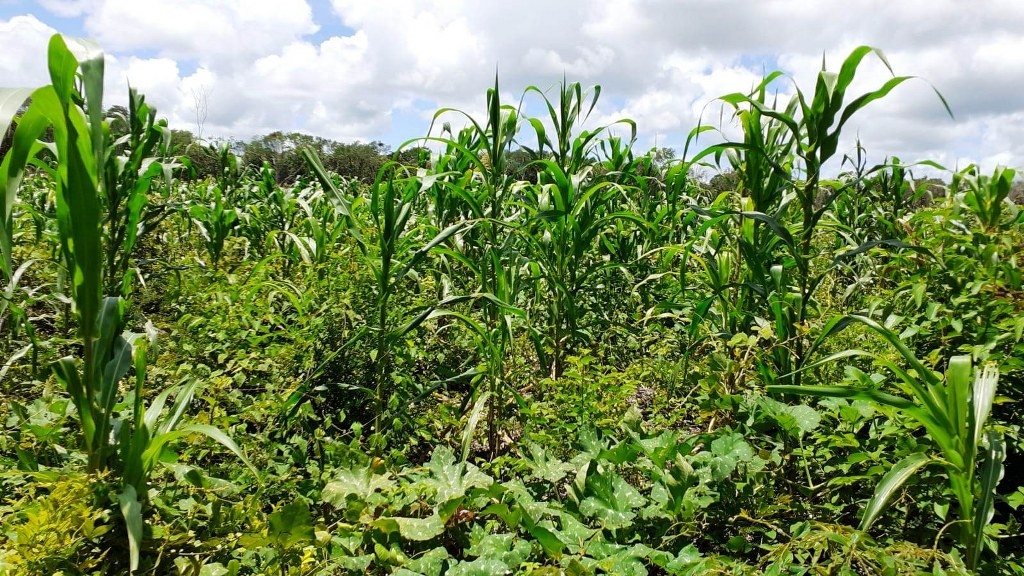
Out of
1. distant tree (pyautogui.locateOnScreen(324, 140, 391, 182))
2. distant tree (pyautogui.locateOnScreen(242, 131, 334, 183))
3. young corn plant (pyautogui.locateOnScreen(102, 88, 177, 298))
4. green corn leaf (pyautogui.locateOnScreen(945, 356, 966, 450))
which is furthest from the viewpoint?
distant tree (pyautogui.locateOnScreen(324, 140, 391, 182))

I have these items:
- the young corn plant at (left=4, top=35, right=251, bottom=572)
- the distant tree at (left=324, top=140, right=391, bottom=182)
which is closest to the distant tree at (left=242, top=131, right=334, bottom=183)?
the distant tree at (left=324, top=140, right=391, bottom=182)

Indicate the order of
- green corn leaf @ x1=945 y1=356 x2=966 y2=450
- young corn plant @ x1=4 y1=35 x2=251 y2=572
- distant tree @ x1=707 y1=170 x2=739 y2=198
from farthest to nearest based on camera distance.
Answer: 1. distant tree @ x1=707 y1=170 x2=739 y2=198
2. green corn leaf @ x1=945 y1=356 x2=966 y2=450
3. young corn plant @ x1=4 y1=35 x2=251 y2=572

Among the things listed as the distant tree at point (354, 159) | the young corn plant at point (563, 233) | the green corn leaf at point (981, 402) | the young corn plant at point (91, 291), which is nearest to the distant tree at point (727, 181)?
the young corn plant at point (563, 233)

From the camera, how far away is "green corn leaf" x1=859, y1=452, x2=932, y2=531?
1289mm

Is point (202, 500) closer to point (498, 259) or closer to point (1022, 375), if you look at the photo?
point (498, 259)

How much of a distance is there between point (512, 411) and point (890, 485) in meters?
1.54

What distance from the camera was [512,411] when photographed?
8.50 ft

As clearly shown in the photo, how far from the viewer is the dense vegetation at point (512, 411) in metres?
1.33

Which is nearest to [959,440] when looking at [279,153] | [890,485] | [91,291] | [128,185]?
[890,485]

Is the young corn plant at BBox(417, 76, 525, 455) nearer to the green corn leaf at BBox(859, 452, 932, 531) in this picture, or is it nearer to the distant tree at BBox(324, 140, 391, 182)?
the green corn leaf at BBox(859, 452, 932, 531)

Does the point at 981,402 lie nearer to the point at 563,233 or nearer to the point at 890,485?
the point at 890,485

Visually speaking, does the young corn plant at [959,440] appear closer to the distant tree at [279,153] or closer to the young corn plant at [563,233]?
the young corn plant at [563,233]

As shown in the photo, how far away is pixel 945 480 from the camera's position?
4.85 feet

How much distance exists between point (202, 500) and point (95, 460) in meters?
0.28
